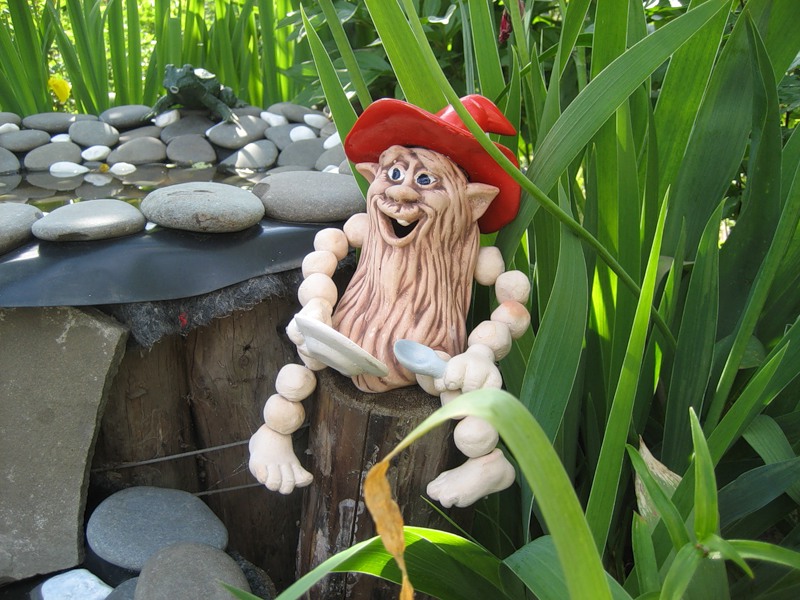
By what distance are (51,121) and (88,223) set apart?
3.71ft

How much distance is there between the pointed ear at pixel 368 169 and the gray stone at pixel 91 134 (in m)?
1.38

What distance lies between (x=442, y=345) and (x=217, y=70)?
1.94 m

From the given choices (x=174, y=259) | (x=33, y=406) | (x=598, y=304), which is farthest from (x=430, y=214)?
(x=33, y=406)

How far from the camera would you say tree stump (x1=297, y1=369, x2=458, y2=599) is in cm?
119

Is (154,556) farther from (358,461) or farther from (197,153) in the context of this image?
(197,153)

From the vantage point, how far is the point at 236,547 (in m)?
1.79

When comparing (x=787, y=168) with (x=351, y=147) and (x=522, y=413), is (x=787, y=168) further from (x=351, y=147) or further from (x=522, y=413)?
(x=522, y=413)

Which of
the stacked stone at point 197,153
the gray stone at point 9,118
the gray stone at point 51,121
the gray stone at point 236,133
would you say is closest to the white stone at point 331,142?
the stacked stone at point 197,153

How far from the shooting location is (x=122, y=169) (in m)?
2.24

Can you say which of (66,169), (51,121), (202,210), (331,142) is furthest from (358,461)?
(51,121)

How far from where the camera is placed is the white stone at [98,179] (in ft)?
7.04

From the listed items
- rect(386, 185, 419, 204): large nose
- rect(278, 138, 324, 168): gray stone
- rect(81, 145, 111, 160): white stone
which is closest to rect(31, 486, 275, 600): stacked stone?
rect(386, 185, 419, 204): large nose

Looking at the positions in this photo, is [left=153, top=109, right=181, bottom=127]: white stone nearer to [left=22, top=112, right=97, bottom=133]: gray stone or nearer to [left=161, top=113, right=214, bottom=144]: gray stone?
[left=161, top=113, right=214, bottom=144]: gray stone

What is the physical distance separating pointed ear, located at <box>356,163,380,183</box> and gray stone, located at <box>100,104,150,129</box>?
1434mm
